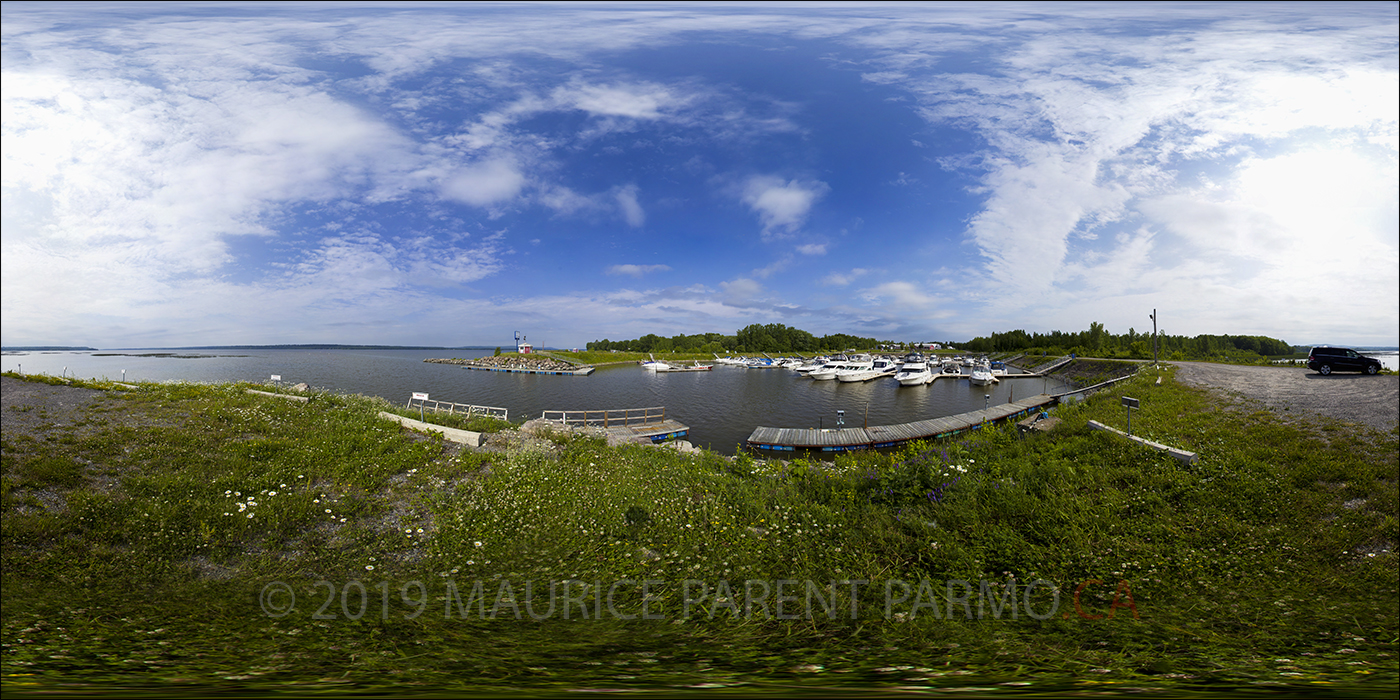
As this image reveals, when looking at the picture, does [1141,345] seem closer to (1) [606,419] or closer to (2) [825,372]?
(2) [825,372]

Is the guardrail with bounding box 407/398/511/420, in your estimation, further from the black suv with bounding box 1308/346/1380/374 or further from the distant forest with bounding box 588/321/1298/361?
the distant forest with bounding box 588/321/1298/361

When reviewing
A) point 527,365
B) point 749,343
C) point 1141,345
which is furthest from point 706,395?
point 749,343

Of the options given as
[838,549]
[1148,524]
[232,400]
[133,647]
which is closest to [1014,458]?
[1148,524]

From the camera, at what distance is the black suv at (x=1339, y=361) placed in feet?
51.8

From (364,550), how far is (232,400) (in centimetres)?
1260

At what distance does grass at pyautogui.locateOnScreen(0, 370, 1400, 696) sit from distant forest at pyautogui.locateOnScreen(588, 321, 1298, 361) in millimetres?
56650

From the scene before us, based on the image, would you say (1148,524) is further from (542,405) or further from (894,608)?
(542,405)

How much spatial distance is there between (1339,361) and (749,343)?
120863 mm

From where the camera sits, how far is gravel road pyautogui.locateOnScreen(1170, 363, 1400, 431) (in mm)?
9414

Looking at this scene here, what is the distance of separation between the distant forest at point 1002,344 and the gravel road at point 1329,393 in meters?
37.9

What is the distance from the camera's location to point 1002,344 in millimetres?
107438

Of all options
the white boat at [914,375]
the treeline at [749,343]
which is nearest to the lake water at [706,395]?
the white boat at [914,375]

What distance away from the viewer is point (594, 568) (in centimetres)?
519

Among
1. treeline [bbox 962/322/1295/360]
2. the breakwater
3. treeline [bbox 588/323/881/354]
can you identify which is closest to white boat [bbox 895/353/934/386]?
treeline [bbox 962/322/1295/360]
